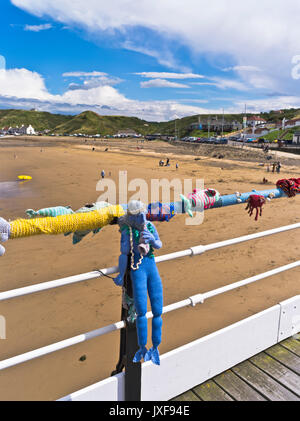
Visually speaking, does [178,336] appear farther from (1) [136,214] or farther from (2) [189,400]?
(1) [136,214]

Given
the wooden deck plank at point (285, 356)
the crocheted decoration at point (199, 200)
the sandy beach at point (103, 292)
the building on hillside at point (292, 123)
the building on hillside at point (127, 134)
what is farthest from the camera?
the building on hillside at point (127, 134)

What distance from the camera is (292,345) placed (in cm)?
243

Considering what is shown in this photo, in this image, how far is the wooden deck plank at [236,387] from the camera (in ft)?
6.37

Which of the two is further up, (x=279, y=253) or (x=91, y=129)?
(x=91, y=129)

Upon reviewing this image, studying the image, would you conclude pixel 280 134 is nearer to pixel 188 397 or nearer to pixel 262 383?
pixel 262 383

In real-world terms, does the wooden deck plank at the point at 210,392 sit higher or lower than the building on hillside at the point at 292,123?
lower

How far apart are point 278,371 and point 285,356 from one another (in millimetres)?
206

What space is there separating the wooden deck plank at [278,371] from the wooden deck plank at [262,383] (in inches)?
1.5

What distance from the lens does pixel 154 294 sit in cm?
158

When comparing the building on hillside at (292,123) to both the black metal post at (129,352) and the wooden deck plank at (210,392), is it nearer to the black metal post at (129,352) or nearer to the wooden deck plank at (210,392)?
the wooden deck plank at (210,392)

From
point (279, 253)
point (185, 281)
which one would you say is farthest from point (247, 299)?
point (279, 253)

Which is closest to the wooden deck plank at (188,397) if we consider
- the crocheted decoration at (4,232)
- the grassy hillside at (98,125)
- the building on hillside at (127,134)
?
the crocheted decoration at (4,232)

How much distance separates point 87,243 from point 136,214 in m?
8.78

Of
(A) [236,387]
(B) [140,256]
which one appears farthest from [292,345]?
(B) [140,256]
